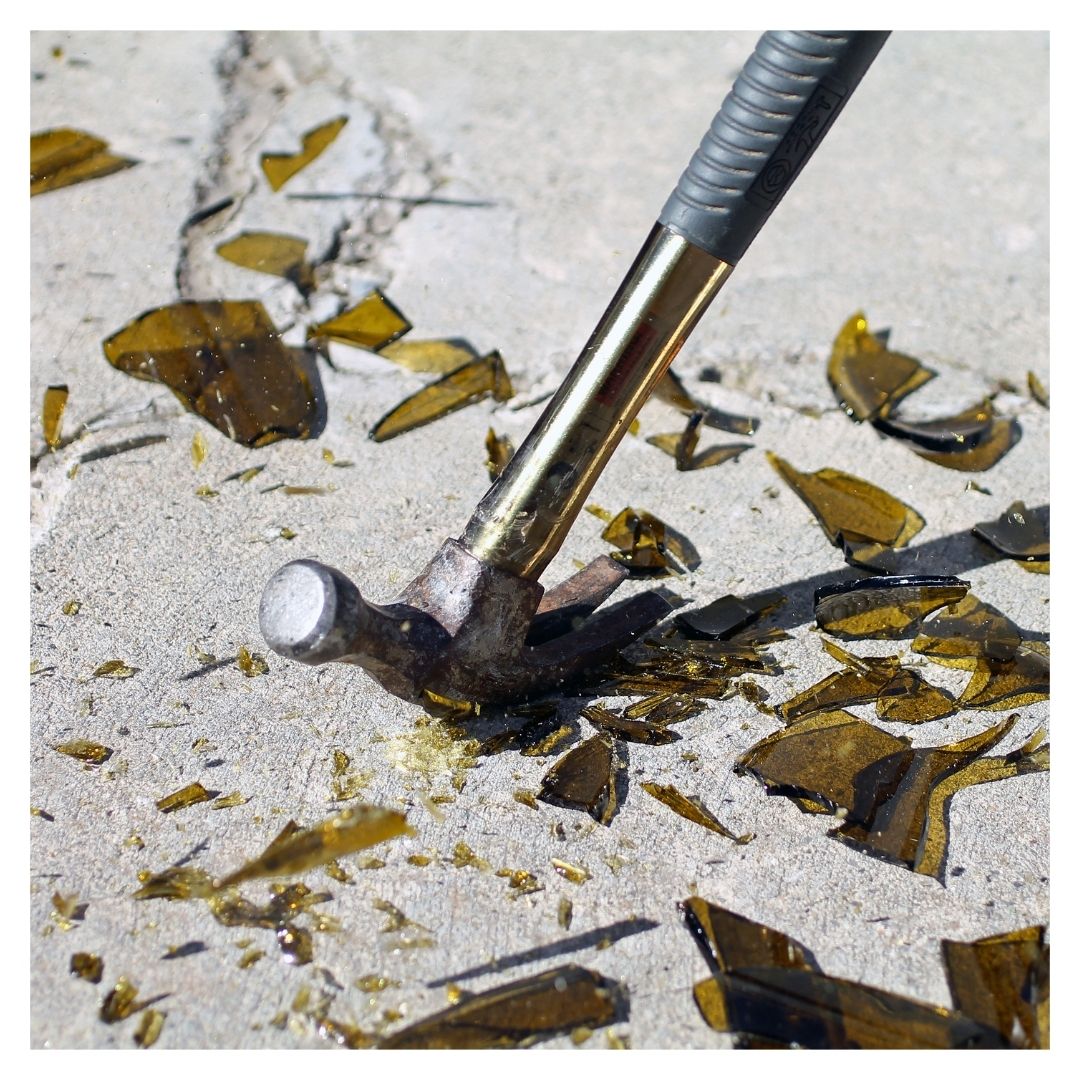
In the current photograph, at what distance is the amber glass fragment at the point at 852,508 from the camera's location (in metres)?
2.23

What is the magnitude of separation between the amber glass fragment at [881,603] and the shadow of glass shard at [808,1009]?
623mm

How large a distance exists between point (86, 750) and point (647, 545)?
0.99 meters

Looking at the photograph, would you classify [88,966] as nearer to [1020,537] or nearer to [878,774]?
[878,774]

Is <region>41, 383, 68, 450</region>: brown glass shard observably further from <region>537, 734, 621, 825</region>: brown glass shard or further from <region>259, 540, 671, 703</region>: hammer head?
<region>537, 734, 621, 825</region>: brown glass shard

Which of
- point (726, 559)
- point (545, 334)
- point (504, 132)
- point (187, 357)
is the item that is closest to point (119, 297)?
point (187, 357)

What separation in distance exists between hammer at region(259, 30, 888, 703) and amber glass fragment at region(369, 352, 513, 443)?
0.74m

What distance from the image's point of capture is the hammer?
61.1 inches

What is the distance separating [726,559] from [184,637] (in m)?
0.94

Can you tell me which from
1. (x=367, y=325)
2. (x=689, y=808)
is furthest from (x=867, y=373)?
(x=689, y=808)

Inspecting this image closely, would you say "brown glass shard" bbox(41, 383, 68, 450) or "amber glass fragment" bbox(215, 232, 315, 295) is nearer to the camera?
"brown glass shard" bbox(41, 383, 68, 450)

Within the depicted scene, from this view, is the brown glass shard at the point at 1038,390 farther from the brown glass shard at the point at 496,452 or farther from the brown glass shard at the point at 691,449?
the brown glass shard at the point at 496,452

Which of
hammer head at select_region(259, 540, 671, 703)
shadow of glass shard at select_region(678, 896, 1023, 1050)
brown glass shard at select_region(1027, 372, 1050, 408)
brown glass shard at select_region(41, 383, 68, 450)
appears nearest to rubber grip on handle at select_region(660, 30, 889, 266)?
hammer head at select_region(259, 540, 671, 703)

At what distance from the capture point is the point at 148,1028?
1449mm

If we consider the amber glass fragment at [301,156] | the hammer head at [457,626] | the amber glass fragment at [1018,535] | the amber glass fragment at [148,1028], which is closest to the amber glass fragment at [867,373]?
the amber glass fragment at [1018,535]
